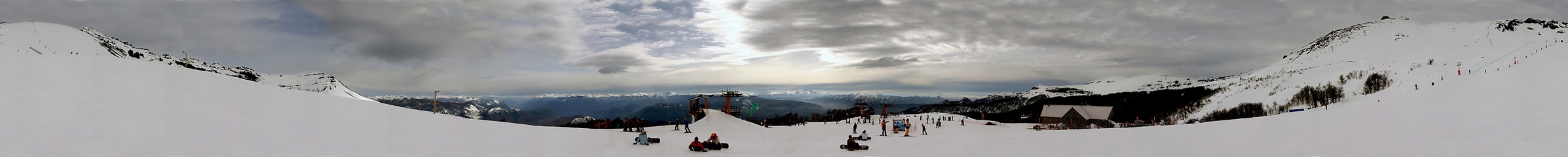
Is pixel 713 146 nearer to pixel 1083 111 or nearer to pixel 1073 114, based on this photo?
pixel 1073 114

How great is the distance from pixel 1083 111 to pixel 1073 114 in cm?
191

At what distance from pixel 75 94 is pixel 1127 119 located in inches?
6115

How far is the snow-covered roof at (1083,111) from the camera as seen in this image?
213 ft

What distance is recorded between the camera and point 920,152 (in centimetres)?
1945

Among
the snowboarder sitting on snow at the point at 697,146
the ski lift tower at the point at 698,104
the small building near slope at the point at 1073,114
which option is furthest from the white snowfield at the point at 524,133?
the small building near slope at the point at 1073,114

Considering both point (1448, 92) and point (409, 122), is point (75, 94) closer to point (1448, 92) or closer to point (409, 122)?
point (409, 122)

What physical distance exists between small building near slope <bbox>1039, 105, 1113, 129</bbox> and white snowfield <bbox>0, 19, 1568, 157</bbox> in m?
35.9

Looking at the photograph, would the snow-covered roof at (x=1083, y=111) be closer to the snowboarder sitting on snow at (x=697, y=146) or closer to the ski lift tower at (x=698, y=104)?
the ski lift tower at (x=698, y=104)

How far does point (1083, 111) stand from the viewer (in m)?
65.2

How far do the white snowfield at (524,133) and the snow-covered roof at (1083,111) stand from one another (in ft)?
124

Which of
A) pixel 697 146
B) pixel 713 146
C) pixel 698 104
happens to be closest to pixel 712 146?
pixel 713 146

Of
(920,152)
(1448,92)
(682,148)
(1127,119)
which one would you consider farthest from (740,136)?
(1127,119)

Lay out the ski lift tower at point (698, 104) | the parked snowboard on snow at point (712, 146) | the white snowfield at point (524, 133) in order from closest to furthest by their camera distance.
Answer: the white snowfield at point (524, 133) → the parked snowboard on snow at point (712, 146) → the ski lift tower at point (698, 104)

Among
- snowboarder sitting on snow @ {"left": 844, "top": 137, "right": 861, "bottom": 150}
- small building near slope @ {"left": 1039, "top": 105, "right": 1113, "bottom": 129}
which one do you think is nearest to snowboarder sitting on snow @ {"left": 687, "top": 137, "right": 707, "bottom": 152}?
snowboarder sitting on snow @ {"left": 844, "top": 137, "right": 861, "bottom": 150}
